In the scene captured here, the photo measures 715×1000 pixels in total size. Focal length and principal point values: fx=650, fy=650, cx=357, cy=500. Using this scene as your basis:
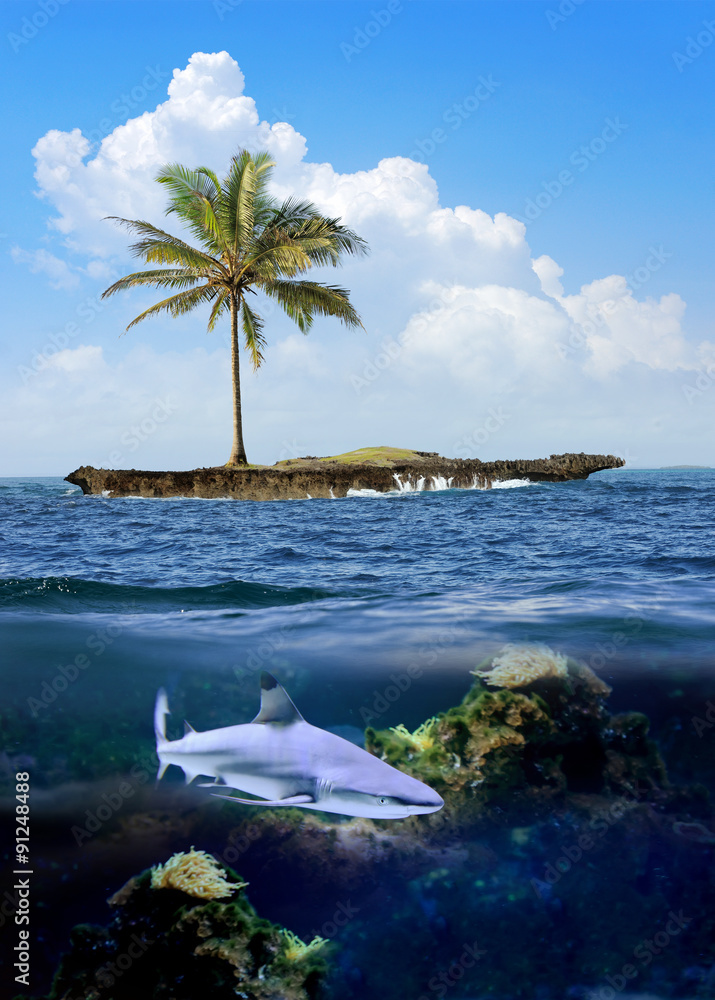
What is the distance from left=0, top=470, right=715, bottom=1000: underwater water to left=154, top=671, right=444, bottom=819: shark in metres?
0.50

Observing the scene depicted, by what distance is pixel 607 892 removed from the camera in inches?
142

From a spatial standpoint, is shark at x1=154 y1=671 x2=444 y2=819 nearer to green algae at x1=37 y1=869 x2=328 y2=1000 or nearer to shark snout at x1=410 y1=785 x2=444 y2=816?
shark snout at x1=410 y1=785 x2=444 y2=816

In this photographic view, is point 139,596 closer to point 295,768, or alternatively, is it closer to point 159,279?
point 295,768

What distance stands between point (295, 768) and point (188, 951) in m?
1.09

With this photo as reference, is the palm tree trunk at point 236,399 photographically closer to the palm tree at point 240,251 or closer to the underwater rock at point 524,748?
the palm tree at point 240,251

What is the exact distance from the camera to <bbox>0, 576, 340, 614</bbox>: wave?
6945 millimetres

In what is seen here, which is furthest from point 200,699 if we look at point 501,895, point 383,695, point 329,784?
point 501,895

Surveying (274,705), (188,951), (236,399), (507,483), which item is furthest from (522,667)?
(507,483)

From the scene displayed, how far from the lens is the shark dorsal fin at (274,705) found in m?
3.53

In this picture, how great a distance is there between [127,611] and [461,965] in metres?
4.78

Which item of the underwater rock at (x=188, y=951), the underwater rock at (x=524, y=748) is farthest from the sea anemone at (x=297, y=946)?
the underwater rock at (x=524, y=748)

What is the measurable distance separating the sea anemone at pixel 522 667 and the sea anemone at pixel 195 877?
209 cm

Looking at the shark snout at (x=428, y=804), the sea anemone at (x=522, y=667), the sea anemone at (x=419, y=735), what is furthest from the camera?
the sea anemone at (x=522, y=667)

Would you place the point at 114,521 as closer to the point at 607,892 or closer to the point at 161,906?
the point at 161,906
